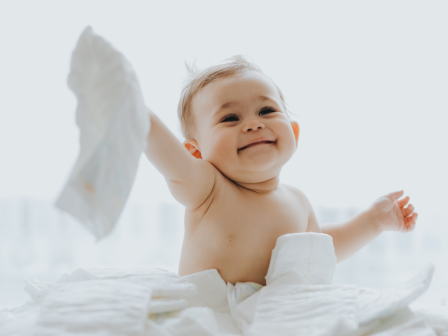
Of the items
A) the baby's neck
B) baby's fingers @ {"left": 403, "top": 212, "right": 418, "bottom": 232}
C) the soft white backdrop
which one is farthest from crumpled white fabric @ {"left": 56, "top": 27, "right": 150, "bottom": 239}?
the soft white backdrop

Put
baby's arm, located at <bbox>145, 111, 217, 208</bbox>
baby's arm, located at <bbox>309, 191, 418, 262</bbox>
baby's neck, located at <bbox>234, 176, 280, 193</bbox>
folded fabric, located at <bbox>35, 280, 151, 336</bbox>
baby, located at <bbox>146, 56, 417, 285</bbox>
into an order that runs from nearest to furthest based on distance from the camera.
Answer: folded fabric, located at <bbox>35, 280, 151, 336</bbox>, baby's arm, located at <bbox>145, 111, 217, 208</bbox>, baby, located at <bbox>146, 56, 417, 285</bbox>, baby's neck, located at <bbox>234, 176, 280, 193</bbox>, baby's arm, located at <bbox>309, 191, 418, 262</bbox>

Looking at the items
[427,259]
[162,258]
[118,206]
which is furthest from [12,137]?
[427,259]

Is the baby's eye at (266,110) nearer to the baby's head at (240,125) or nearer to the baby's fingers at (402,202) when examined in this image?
the baby's head at (240,125)

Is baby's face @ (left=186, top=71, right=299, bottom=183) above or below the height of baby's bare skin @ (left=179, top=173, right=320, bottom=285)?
above

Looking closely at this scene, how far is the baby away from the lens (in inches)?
30.9

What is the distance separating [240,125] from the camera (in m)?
0.85

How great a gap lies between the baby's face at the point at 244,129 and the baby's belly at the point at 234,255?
0.45 ft

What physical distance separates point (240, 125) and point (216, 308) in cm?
36

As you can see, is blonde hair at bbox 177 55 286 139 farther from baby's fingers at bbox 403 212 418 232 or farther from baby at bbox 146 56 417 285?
baby's fingers at bbox 403 212 418 232

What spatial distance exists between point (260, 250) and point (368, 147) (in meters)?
1.05

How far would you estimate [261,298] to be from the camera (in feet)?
2.23

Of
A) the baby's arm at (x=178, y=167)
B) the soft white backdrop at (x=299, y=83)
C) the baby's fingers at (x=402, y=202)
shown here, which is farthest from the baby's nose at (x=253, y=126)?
the soft white backdrop at (x=299, y=83)

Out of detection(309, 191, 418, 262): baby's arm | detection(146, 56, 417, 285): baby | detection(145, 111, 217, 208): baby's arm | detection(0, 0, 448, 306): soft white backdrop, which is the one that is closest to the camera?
detection(145, 111, 217, 208): baby's arm

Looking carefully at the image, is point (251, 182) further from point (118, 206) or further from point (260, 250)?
point (118, 206)
